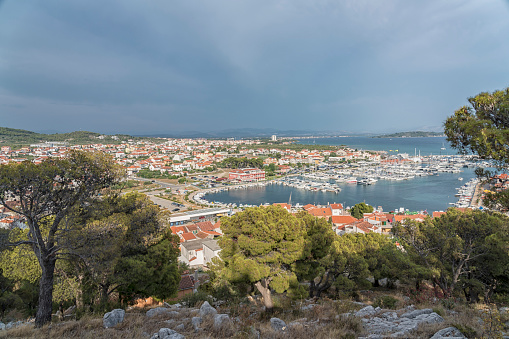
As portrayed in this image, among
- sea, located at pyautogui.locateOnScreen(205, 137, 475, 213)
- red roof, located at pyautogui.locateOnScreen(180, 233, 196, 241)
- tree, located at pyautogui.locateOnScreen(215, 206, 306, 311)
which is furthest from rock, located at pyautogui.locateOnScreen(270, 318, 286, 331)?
sea, located at pyautogui.locateOnScreen(205, 137, 475, 213)

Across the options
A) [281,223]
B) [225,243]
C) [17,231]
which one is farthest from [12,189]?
[281,223]

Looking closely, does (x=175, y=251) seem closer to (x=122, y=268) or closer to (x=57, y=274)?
(x=122, y=268)

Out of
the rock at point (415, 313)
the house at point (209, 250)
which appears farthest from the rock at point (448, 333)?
the house at point (209, 250)

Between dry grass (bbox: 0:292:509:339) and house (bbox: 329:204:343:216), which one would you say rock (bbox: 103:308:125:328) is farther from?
house (bbox: 329:204:343:216)

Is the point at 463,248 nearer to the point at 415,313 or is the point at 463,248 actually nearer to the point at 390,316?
the point at 415,313

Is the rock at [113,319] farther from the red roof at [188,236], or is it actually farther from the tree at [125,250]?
the red roof at [188,236]
